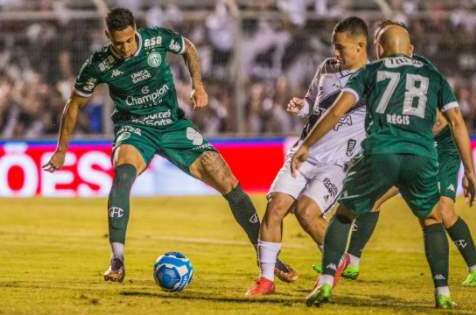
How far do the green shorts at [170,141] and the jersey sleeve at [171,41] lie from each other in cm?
71

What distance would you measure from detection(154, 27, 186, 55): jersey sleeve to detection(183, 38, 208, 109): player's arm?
0.06 meters

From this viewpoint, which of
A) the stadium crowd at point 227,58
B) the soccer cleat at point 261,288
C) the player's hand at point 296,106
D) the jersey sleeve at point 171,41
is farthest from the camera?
the stadium crowd at point 227,58

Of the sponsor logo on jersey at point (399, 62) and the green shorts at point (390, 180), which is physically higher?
the sponsor logo on jersey at point (399, 62)

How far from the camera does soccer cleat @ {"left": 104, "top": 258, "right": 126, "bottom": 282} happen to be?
33.0 ft

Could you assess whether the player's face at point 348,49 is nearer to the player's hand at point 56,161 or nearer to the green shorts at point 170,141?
the green shorts at point 170,141

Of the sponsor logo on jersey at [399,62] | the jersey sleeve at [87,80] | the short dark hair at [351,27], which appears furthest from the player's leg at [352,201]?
the jersey sleeve at [87,80]

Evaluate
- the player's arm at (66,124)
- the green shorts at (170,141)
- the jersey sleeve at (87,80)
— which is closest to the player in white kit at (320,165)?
the green shorts at (170,141)

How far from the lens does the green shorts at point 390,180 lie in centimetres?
865

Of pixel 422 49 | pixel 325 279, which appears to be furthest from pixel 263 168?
pixel 325 279

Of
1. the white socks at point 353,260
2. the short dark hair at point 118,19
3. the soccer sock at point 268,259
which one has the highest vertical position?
the short dark hair at point 118,19

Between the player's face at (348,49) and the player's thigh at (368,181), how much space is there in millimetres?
1423

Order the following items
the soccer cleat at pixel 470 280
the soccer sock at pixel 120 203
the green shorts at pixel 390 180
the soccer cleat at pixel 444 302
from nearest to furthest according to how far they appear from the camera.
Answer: the green shorts at pixel 390 180 → the soccer cleat at pixel 444 302 → the soccer sock at pixel 120 203 → the soccer cleat at pixel 470 280

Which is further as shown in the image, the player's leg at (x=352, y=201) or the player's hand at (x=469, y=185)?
the player's hand at (x=469, y=185)

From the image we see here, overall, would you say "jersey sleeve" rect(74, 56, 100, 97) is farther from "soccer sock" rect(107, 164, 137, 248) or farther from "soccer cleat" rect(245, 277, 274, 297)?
"soccer cleat" rect(245, 277, 274, 297)
